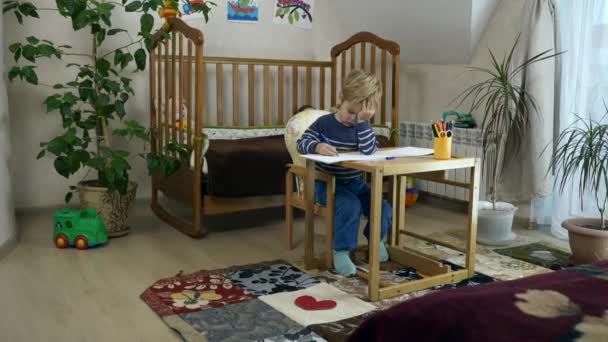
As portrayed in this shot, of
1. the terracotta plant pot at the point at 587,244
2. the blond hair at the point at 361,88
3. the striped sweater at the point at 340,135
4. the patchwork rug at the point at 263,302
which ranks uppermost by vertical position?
the blond hair at the point at 361,88

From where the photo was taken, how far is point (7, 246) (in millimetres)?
2645

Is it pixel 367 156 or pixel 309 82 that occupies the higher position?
pixel 309 82

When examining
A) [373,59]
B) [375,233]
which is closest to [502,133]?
[373,59]

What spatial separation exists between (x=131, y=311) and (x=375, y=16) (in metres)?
2.57

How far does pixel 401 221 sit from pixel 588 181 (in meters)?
0.95

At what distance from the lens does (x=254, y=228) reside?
3.15 m

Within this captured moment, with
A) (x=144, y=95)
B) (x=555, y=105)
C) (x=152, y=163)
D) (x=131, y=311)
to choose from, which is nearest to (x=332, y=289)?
(x=131, y=311)

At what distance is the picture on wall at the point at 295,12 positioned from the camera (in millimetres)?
4141

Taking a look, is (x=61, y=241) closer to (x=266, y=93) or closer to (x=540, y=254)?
(x=266, y=93)

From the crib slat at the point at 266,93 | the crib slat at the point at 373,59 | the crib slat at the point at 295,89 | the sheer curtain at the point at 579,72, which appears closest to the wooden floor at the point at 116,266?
the sheer curtain at the point at 579,72

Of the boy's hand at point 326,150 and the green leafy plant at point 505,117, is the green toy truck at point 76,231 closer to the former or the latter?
the boy's hand at point 326,150

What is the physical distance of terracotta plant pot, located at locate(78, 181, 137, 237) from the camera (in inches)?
115

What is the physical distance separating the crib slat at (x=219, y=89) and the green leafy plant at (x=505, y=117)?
5.11 ft

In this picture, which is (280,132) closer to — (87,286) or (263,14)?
(263,14)
